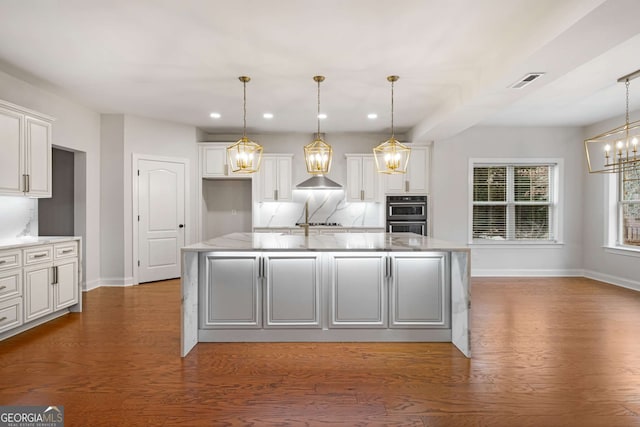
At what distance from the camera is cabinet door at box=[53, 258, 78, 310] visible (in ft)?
14.0

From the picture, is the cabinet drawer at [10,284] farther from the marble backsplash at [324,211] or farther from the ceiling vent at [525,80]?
the ceiling vent at [525,80]

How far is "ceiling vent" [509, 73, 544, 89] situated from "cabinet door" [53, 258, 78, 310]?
16.8 feet

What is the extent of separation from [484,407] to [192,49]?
12.2ft

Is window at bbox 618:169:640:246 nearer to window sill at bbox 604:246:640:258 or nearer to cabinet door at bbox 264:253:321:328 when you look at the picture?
window sill at bbox 604:246:640:258

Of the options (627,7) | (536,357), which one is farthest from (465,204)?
(627,7)

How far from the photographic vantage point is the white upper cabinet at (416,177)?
6.98 meters

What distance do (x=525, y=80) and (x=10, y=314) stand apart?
530 cm

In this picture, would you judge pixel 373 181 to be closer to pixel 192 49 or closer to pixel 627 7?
pixel 192 49

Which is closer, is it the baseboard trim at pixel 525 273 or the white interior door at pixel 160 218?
the white interior door at pixel 160 218

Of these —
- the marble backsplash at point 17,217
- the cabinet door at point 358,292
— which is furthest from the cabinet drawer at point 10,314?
the cabinet door at point 358,292

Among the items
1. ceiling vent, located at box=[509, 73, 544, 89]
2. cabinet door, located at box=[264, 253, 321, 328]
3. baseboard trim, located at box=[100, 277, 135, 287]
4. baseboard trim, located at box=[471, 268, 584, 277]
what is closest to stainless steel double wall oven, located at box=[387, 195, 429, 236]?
baseboard trim, located at box=[471, 268, 584, 277]

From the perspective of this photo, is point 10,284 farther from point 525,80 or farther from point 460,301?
point 525,80

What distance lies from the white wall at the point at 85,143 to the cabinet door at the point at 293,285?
145 inches

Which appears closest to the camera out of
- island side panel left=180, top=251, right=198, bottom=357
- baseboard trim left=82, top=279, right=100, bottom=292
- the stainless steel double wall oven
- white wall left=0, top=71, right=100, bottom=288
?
island side panel left=180, top=251, right=198, bottom=357
